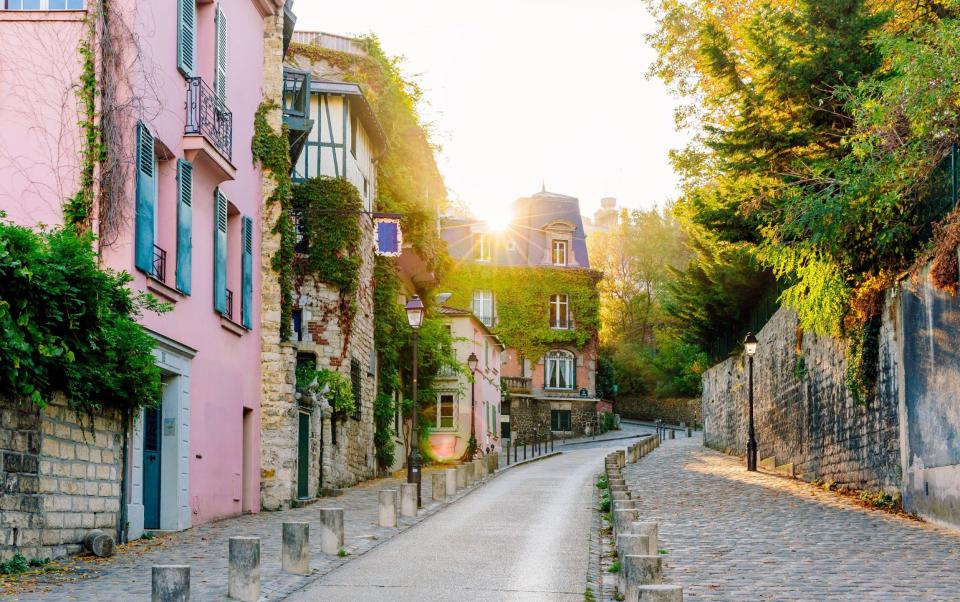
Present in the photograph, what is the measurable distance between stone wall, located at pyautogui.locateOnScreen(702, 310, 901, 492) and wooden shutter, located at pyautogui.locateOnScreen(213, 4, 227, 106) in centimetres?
1099

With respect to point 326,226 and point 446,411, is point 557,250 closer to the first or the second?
point 446,411

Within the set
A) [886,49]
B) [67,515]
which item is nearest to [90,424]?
[67,515]

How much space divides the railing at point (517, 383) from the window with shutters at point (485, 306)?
3568 millimetres

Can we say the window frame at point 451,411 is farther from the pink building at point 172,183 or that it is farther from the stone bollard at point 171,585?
the stone bollard at point 171,585

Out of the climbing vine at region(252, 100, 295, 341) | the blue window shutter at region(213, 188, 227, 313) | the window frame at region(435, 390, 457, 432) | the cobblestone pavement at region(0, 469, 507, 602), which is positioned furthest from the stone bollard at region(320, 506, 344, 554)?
the window frame at region(435, 390, 457, 432)

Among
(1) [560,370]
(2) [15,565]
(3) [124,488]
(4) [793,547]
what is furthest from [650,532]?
(1) [560,370]

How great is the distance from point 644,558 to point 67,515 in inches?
256

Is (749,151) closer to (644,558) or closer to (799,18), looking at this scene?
(799,18)

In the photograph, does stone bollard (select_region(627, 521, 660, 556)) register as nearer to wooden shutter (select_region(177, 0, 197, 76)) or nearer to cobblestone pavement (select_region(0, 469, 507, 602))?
cobblestone pavement (select_region(0, 469, 507, 602))

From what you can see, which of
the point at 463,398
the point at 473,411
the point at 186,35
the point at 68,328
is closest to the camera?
the point at 68,328

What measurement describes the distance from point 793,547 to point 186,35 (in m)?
10.8

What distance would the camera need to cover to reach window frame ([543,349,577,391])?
5772 centimetres

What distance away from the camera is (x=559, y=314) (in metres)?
58.0

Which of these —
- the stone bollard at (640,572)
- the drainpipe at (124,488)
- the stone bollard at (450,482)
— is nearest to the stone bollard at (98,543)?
the drainpipe at (124,488)
